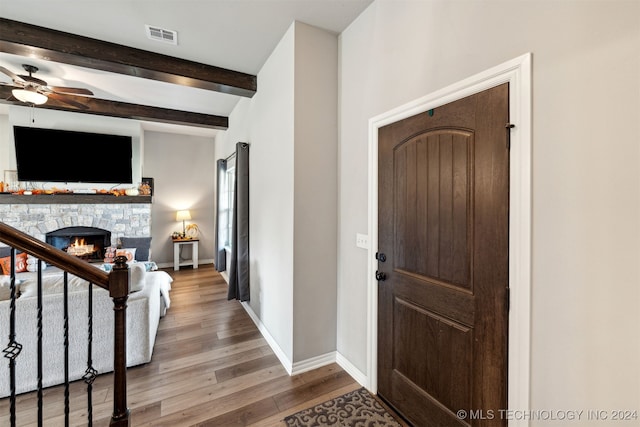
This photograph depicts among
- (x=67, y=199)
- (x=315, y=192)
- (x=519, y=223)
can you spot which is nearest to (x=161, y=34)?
(x=315, y=192)

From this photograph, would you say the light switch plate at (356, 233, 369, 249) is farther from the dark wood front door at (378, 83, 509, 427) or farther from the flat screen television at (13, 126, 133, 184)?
the flat screen television at (13, 126, 133, 184)

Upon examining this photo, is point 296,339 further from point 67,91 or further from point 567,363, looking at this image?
point 67,91

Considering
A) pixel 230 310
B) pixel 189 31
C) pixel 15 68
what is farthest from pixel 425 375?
pixel 15 68

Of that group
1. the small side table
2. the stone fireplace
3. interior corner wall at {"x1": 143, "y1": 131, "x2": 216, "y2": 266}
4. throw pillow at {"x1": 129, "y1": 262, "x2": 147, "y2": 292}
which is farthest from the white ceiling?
the small side table

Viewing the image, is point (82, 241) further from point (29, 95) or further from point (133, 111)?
point (29, 95)

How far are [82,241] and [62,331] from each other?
3.45 metres

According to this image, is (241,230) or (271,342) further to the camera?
(241,230)

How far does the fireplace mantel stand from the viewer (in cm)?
429

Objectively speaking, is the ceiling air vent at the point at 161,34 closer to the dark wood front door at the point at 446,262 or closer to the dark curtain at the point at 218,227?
the dark wood front door at the point at 446,262

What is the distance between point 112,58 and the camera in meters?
2.60

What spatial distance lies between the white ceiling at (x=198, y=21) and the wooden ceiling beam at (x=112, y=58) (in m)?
0.06

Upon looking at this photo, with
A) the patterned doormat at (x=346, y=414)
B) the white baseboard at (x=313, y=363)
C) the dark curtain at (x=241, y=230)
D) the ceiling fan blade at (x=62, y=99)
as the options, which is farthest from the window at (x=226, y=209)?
the patterned doormat at (x=346, y=414)

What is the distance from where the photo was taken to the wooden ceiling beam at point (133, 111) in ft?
12.4

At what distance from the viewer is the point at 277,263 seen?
104 inches
